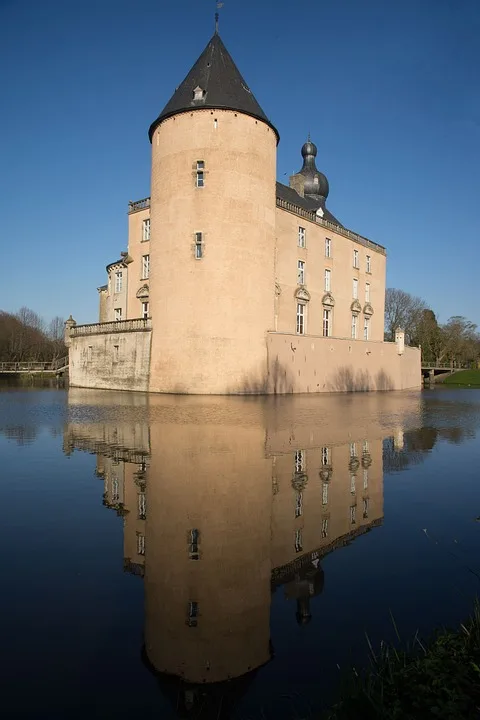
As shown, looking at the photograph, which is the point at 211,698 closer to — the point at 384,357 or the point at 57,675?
the point at 57,675

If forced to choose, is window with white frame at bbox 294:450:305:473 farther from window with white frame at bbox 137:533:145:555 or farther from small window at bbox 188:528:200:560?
window with white frame at bbox 137:533:145:555

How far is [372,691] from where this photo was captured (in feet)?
8.18

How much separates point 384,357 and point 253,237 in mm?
21098

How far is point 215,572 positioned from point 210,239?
25.4 metres

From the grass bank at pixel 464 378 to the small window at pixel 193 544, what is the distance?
217ft

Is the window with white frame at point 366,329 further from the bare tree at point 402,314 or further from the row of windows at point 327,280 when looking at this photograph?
the bare tree at point 402,314

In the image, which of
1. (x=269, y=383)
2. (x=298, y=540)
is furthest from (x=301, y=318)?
(x=298, y=540)

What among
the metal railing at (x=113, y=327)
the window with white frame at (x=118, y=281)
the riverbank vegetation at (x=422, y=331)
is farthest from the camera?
the riverbank vegetation at (x=422, y=331)

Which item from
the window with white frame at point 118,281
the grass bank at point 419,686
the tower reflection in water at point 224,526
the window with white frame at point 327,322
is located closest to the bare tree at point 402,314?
the window with white frame at point 327,322

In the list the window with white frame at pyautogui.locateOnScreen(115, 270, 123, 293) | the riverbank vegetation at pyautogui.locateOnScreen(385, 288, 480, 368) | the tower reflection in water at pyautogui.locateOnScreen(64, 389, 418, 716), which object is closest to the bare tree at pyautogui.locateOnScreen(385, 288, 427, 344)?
the riverbank vegetation at pyautogui.locateOnScreen(385, 288, 480, 368)

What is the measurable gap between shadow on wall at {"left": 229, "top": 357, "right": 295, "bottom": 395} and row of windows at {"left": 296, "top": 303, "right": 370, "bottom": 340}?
363 centimetres

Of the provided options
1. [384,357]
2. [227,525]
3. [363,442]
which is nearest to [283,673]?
[227,525]

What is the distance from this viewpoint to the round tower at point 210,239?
28.4 m

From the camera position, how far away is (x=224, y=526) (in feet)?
18.6
